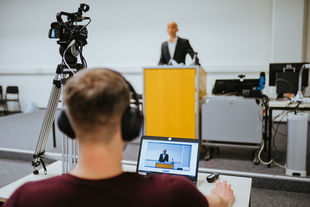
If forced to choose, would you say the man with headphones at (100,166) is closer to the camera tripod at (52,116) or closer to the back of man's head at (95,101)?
the back of man's head at (95,101)

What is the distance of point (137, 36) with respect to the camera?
632 cm

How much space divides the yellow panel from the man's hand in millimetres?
2164

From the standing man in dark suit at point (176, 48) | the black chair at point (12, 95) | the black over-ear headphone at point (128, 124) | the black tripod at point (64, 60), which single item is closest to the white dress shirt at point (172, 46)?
the standing man in dark suit at point (176, 48)

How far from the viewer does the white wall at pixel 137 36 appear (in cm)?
555

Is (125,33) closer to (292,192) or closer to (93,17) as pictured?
(93,17)

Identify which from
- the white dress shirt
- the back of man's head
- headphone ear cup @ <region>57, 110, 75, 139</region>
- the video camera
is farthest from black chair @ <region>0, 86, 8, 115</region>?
the back of man's head

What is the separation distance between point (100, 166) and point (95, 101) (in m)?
0.16

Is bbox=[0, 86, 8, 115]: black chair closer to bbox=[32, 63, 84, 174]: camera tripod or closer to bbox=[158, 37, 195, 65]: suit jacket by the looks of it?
bbox=[158, 37, 195, 65]: suit jacket

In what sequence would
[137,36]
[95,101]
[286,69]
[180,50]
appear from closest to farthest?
[95,101] < [286,69] < [180,50] < [137,36]

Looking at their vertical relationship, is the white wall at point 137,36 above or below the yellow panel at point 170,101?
above

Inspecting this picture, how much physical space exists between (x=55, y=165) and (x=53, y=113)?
0.35 meters

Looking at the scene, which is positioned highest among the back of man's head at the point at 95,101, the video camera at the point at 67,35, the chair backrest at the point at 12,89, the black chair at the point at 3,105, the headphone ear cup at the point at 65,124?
the video camera at the point at 67,35

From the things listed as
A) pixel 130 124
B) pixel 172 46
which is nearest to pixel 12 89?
pixel 172 46

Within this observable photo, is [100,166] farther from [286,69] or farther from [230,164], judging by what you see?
[286,69]
